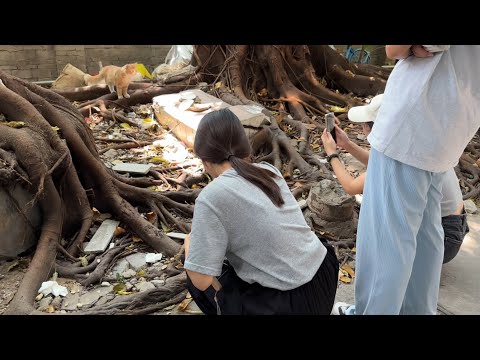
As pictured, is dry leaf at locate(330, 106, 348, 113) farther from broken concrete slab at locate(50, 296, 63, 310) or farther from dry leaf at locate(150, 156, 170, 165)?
broken concrete slab at locate(50, 296, 63, 310)

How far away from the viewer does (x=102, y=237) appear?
388 centimetres

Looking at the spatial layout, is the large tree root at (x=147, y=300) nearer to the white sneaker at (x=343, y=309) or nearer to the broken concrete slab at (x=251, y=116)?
the white sneaker at (x=343, y=309)

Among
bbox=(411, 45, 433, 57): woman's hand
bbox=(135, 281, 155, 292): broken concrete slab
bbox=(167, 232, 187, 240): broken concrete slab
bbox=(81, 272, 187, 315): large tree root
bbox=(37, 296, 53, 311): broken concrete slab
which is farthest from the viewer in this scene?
bbox=(167, 232, 187, 240): broken concrete slab

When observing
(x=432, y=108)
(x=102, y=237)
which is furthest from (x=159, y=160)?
(x=432, y=108)

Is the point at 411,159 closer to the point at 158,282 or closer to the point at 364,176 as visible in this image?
the point at 364,176

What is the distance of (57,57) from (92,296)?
9.13 m

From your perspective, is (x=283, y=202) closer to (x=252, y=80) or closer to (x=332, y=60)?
(x=252, y=80)

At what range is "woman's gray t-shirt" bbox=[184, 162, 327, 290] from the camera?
1917 mm

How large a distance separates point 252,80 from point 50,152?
4.77m

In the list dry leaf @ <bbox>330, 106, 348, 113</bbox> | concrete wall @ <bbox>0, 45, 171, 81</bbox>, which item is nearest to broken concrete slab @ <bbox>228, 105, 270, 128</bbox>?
dry leaf @ <bbox>330, 106, 348, 113</bbox>

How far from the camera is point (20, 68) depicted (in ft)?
34.9

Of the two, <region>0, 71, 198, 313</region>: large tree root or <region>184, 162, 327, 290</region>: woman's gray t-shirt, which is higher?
<region>184, 162, 327, 290</region>: woman's gray t-shirt

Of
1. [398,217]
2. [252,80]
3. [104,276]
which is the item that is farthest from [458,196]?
[252,80]

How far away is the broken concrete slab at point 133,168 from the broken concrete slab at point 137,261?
1404mm
